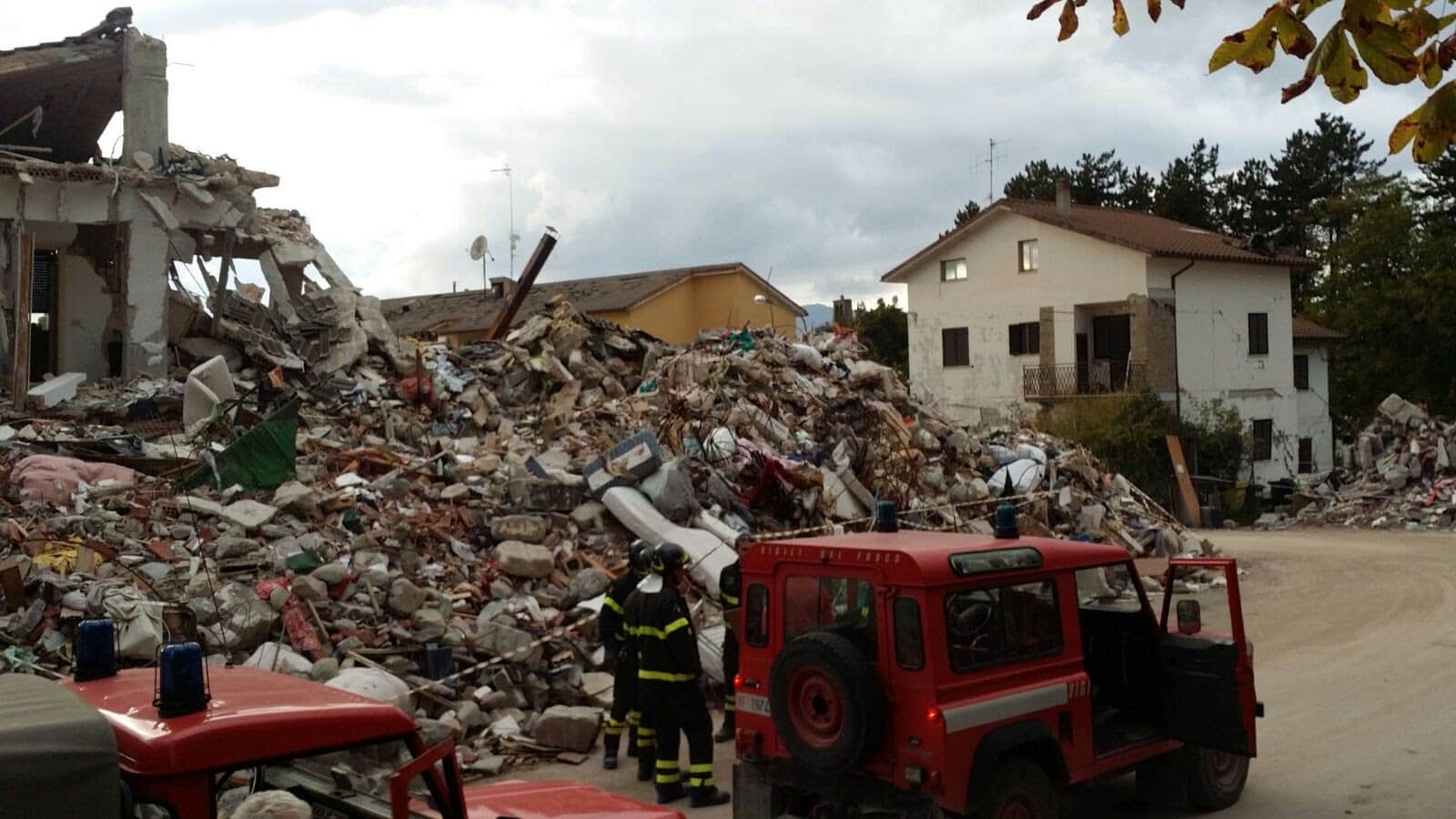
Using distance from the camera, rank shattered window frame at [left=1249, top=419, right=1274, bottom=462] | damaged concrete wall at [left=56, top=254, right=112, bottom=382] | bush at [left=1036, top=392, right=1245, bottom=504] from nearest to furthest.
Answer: damaged concrete wall at [left=56, top=254, right=112, bottom=382] → bush at [left=1036, top=392, right=1245, bottom=504] → shattered window frame at [left=1249, top=419, right=1274, bottom=462]

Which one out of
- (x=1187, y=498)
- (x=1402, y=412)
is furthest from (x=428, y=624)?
(x=1402, y=412)

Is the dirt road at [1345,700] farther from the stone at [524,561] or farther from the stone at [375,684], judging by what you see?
the stone at [524,561]

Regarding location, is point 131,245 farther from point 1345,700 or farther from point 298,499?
point 1345,700

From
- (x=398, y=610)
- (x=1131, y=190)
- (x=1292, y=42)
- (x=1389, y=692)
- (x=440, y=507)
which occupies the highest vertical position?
(x=1131, y=190)

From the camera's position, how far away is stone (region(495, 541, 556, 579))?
1149 centimetres

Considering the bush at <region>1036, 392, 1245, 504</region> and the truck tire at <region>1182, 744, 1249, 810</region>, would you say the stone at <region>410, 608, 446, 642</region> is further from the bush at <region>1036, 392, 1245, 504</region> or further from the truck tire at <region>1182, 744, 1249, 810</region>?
the bush at <region>1036, 392, 1245, 504</region>

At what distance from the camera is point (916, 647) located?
232 inches

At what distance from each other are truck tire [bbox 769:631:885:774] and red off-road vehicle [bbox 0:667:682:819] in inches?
93.4

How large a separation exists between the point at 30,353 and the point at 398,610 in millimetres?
12765

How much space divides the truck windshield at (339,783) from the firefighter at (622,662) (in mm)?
4597

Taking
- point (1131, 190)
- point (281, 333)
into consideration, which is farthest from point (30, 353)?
point (1131, 190)

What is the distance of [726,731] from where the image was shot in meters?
9.52

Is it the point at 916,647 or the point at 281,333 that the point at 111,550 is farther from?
the point at 281,333

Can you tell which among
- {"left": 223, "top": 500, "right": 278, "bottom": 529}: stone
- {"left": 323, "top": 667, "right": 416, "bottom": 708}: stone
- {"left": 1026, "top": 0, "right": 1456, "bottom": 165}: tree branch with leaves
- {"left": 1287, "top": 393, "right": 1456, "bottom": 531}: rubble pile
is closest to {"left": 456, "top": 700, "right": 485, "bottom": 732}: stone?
{"left": 323, "top": 667, "right": 416, "bottom": 708}: stone
